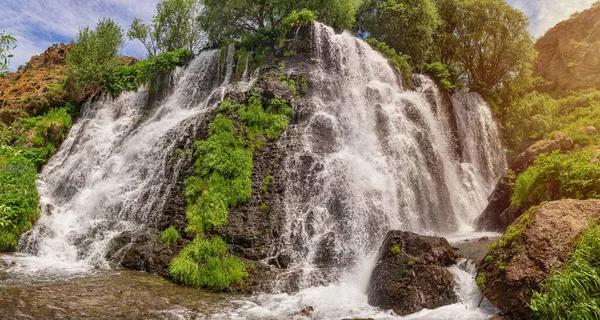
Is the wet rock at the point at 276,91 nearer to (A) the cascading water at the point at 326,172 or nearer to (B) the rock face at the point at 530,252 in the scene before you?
(A) the cascading water at the point at 326,172

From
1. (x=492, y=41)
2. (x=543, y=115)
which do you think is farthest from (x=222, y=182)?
(x=492, y=41)

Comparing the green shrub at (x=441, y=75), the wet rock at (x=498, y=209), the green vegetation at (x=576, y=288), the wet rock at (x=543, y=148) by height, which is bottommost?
the green vegetation at (x=576, y=288)

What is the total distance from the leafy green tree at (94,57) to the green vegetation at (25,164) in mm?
2195

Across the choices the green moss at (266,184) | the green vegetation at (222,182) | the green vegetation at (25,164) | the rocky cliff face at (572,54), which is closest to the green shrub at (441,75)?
the rocky cliff face at (572,54)

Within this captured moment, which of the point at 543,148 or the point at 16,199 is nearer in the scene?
the point at 16,199

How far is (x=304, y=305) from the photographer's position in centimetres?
1002

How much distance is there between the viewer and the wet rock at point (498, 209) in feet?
54.3

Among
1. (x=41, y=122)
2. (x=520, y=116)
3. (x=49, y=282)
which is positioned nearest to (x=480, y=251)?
(x=49, y=282)

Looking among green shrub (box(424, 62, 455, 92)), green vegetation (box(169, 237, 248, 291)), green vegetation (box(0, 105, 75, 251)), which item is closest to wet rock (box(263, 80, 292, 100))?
green vegetation (box(169, 237, 248, 291))

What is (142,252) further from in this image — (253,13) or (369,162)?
(253,13)

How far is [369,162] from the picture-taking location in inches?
697

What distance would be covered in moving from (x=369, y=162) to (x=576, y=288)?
1168cm

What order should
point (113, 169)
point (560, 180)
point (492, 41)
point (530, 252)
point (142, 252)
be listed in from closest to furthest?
point (530, 252) < point (560, 180) < point (142, 252) < point (113, 169) < point (492, 41)

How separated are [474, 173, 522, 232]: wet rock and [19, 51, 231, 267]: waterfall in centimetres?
1427
